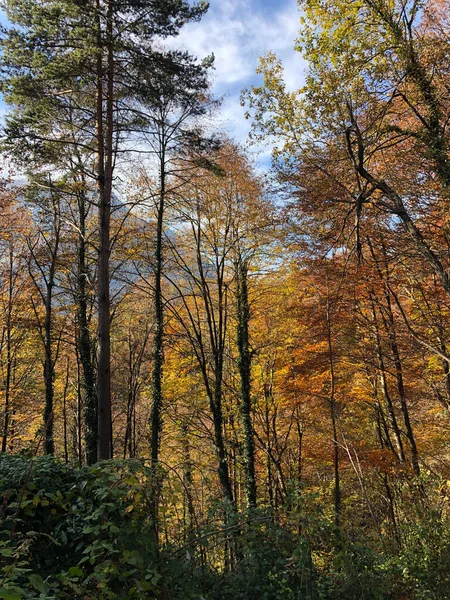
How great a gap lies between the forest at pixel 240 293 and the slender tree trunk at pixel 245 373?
7 cm

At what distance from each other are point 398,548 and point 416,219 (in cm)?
613

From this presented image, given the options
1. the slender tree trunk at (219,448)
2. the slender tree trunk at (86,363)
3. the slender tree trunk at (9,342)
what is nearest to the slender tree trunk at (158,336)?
the slender tree trunk at (219,448)

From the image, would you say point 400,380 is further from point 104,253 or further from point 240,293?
point 104,253

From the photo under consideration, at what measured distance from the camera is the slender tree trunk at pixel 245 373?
35.1 ft

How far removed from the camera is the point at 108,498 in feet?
9.53

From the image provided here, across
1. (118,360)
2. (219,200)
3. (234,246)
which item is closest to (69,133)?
(219,200)

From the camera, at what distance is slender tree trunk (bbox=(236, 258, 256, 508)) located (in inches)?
421

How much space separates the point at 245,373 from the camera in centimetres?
1168

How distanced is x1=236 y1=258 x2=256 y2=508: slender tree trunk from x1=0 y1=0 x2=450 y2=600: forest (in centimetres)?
7

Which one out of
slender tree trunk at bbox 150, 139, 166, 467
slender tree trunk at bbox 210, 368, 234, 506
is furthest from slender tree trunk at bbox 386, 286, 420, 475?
slender tree trunk at bbox 150, 139, 166, 467

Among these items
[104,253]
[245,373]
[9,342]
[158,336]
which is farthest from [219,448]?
[9,342]

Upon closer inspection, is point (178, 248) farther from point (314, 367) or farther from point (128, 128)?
point (314, 367)

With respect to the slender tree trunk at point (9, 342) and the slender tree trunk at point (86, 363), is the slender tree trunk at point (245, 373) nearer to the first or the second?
the slender tree trunk at point (86, 363)

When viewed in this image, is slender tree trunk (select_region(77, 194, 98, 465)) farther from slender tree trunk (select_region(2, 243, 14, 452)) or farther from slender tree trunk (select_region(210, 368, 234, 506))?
slender tree trunk (select_region(210, 368, 234, 506))
